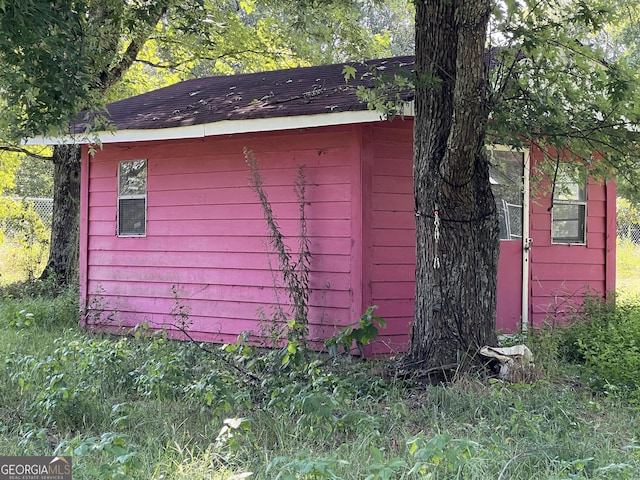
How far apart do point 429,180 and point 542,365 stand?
1904 millimetres

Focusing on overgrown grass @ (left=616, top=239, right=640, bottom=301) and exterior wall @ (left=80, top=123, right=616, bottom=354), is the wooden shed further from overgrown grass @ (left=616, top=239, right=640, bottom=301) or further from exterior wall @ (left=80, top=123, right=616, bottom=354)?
overgrown grass @ (left=616, top=239, right=640, bottom=301)

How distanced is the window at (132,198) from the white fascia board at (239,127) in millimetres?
502

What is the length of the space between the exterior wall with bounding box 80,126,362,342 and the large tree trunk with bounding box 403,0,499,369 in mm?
1442

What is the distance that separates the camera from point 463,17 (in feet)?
17.8

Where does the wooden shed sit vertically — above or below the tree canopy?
below

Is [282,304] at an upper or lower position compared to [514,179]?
lower

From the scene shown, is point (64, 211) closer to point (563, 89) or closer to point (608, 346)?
point (563, 89)

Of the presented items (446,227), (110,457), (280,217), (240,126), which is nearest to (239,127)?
(240,126)

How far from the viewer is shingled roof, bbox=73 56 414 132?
24.3ft

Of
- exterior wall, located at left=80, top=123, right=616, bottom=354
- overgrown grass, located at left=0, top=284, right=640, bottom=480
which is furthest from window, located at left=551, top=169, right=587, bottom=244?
overgrown grass, located at left=0, top=284, right=640, bottom=480

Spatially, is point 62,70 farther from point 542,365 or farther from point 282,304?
point 542,365

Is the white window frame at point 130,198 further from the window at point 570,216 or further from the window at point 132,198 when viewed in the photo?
the window at point 570,216

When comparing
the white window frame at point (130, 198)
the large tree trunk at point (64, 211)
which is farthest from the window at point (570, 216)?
the large tree trunk at point (64, 211)

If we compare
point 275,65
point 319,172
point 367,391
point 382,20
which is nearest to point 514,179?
point 319,172
